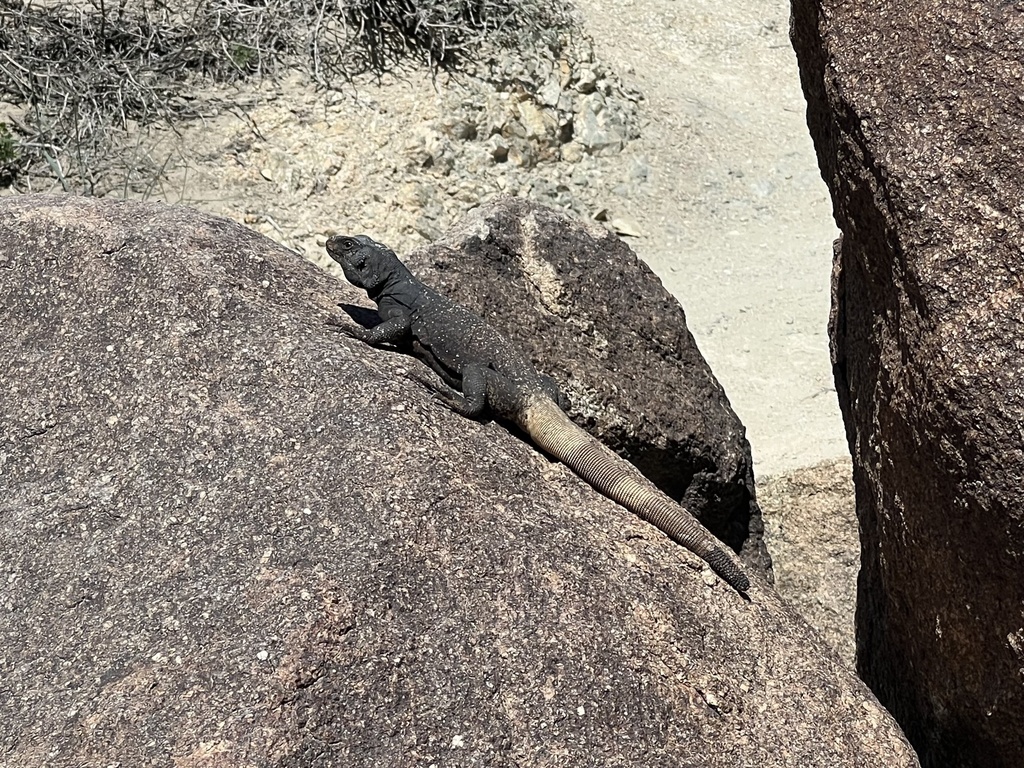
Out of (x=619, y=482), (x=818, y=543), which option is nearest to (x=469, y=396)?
(x=619, y=482)

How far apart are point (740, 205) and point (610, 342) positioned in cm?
713

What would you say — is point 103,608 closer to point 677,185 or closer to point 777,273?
point 777,273

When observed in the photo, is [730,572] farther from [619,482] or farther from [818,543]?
[818,543]

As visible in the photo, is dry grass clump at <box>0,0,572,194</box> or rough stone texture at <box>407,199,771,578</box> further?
dry grass clump at <box>0,0,572,194</box>

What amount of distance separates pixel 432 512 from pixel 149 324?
124 cm

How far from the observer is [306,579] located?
9.09 feet

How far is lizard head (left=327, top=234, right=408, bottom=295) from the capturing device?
14.5ft

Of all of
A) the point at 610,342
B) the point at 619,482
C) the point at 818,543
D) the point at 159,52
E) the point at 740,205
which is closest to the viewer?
the point at 619,482

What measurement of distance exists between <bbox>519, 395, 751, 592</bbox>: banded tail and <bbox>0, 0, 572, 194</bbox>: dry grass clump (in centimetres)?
595

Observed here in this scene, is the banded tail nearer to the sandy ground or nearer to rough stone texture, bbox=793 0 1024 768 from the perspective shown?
rough stone texture, bbox=793 0 1024 768

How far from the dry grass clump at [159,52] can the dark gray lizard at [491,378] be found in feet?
16.6

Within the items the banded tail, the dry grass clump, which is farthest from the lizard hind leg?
the dry grass clump

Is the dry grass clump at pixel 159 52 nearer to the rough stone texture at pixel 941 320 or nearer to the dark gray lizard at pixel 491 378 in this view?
the dark gray lizard at pixel 491 378

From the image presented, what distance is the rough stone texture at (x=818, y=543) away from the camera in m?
4.84
